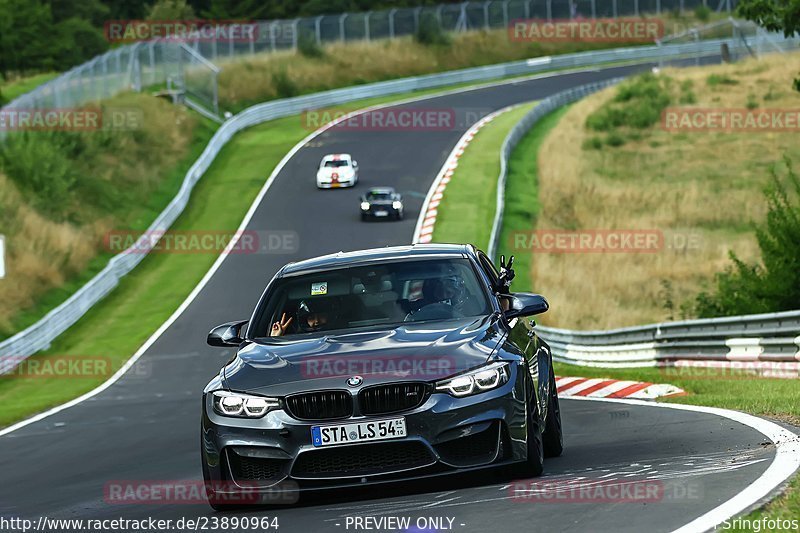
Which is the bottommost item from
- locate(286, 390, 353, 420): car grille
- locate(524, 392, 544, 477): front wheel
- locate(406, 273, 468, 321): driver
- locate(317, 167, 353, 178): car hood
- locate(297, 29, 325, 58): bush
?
locate(317, 167, 353, 178): car hood

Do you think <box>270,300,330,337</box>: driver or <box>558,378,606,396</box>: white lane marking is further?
<box>558,378,606,396</box>: white lane marking

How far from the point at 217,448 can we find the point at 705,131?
Answer: 48527 millimetres

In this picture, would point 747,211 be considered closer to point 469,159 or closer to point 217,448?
point 469,159

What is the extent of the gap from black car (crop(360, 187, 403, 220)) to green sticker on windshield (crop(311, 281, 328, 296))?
31.4 meters

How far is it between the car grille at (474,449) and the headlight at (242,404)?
1040mm

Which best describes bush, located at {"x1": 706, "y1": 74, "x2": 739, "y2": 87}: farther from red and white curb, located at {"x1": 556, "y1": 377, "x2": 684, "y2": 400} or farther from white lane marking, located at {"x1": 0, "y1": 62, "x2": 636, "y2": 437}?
red and white curb, located at {"x1": 556, "y1": 377, "x2": 684, "y2": 400}

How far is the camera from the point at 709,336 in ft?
63.3

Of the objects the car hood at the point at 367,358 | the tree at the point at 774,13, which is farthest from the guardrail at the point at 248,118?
the car hood at the point at 367,358

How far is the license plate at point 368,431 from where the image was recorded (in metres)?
7.77

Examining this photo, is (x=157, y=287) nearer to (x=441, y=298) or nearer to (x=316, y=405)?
(x=441, y=298)

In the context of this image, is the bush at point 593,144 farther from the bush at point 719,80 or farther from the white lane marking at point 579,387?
the white lane marking at point 579,387

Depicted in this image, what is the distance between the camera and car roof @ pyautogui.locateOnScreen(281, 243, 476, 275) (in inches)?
376

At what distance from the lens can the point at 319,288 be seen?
9344mm

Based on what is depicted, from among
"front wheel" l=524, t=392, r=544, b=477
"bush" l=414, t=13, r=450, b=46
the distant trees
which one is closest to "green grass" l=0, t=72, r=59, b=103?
the distant trees
